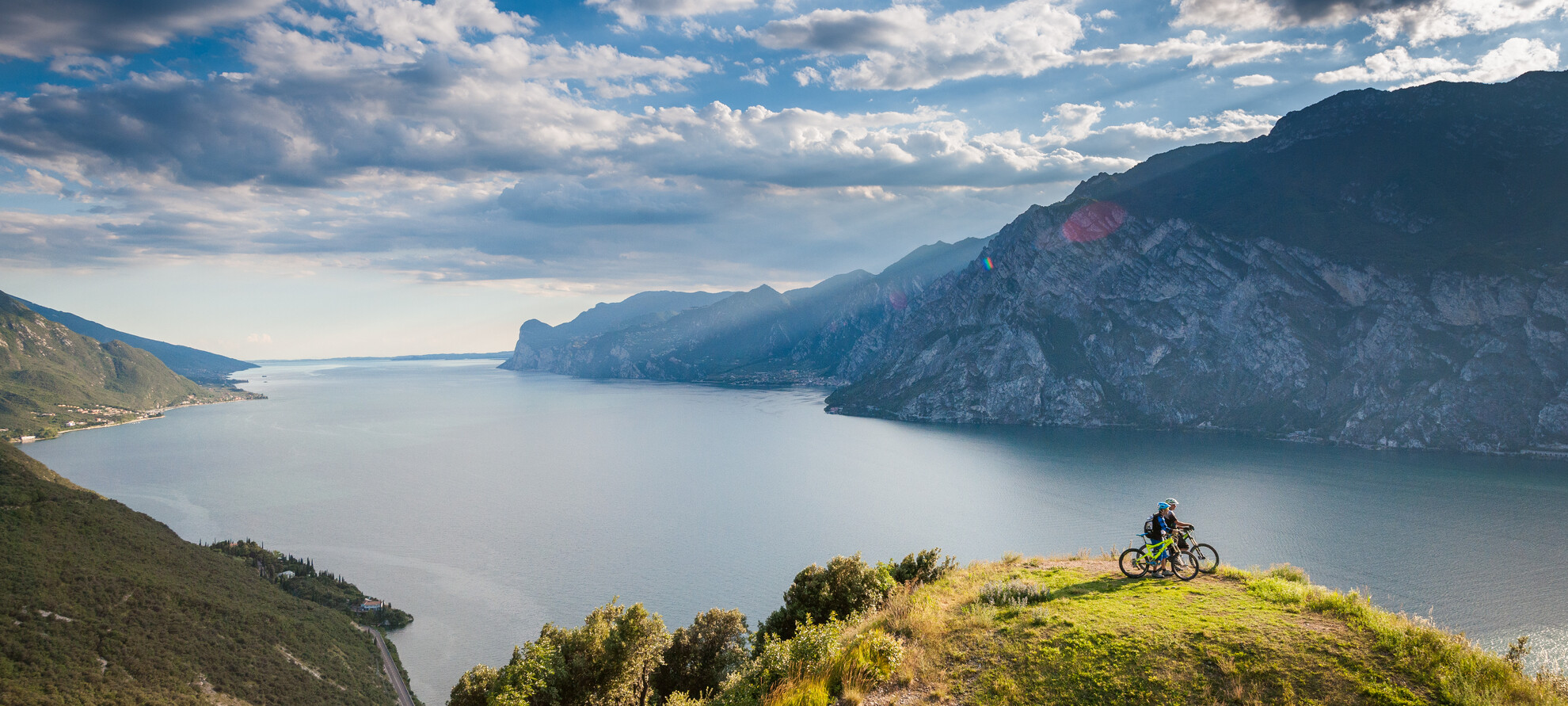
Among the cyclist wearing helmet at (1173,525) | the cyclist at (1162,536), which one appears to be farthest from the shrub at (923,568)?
the cyclist wearing helmet at (1173,525)

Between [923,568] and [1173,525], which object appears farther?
[923,568]

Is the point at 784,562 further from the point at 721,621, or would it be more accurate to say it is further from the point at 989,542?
the point at 721,621

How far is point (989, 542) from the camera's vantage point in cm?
10156

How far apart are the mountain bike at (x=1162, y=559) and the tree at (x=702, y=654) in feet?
58.8

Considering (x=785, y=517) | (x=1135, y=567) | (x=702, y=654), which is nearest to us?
(x=1135, y=567)

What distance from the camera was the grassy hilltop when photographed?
13.2 m

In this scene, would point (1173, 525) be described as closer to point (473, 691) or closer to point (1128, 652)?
point (1128, 652)

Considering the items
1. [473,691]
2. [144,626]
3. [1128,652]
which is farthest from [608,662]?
[144,626]

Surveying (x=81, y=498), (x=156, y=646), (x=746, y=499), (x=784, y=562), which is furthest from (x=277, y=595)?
(x=746, y=499)

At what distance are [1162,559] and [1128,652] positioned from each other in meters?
7.04

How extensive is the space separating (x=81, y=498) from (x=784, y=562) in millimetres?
96562

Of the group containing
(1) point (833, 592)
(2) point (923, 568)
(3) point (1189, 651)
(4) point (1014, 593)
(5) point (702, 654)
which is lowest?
(5) point (702, 654)

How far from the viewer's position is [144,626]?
2650 inches

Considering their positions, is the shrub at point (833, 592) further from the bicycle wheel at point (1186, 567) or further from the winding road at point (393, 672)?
the winding road at point (393, 672)
